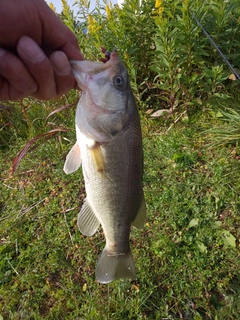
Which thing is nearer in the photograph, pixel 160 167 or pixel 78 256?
pixel 78 256

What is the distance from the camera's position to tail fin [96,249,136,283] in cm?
187

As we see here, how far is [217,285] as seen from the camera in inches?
94.1

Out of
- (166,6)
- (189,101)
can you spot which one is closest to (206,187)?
(189,101)

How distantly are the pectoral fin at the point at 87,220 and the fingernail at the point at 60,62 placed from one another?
2.74 ft

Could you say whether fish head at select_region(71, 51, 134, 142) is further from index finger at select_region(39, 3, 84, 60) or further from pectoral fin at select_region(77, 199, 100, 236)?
pectoral fin at select_region(77, 199, 100, 236)

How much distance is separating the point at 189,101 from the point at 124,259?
8.10 ft

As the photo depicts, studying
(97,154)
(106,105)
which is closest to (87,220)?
(97,154)

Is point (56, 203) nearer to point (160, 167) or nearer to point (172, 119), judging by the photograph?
point (160, 167)

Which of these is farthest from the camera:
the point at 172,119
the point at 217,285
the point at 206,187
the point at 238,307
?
the point at 172,119

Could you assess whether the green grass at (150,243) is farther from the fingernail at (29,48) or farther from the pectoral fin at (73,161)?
the fingernail at (29,48)

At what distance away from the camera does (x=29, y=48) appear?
1.34 meters

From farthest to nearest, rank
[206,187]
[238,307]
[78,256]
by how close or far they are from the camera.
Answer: [206,187] < [78,256] < [238,307]

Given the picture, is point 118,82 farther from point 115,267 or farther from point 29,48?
point 115,267

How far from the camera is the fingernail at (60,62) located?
1.43 m
